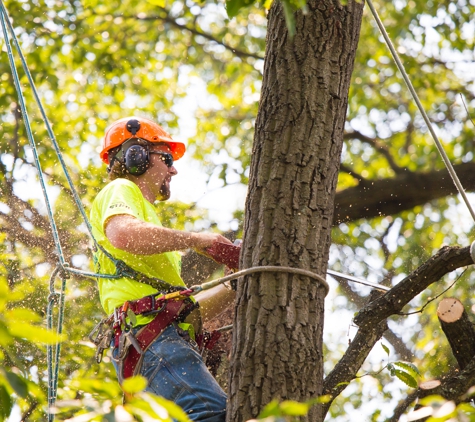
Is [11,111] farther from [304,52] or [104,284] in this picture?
[304,52]

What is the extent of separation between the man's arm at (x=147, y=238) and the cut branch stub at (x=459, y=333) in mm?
989

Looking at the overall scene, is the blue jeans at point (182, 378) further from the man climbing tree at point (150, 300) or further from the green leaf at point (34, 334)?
the green leaf at point (34, 334)

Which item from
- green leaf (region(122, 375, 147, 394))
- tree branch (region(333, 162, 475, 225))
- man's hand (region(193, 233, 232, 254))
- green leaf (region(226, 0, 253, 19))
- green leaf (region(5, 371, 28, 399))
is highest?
tree branch (region(333, 162, 475, 225))

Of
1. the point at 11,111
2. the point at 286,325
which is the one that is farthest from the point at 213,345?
the point at 11,111

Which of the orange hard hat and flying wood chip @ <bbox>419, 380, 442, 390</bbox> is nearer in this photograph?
flying wood chip @ <bbox>419, 380, 442, 390</bbox>

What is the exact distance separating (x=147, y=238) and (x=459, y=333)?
1.24 metres

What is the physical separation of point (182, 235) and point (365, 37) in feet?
19.9

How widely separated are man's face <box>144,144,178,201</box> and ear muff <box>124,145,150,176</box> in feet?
0.14

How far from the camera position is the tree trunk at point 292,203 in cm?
187

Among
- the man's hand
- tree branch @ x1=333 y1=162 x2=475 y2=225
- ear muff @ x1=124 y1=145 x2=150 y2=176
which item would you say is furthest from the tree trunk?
tree branch @ x1=333 y1=162 x2=475 y2=225

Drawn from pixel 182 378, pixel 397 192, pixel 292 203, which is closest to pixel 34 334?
pixel 292 203

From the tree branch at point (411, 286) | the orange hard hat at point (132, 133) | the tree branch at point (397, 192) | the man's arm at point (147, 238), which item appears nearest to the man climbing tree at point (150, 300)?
the man's arm at point (147, 238)

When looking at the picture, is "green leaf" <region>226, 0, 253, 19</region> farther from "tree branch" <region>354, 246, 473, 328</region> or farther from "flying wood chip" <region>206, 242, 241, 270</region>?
"tree branch" <region>354, 246, 473, 328</region>

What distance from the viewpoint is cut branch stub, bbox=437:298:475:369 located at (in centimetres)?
260
